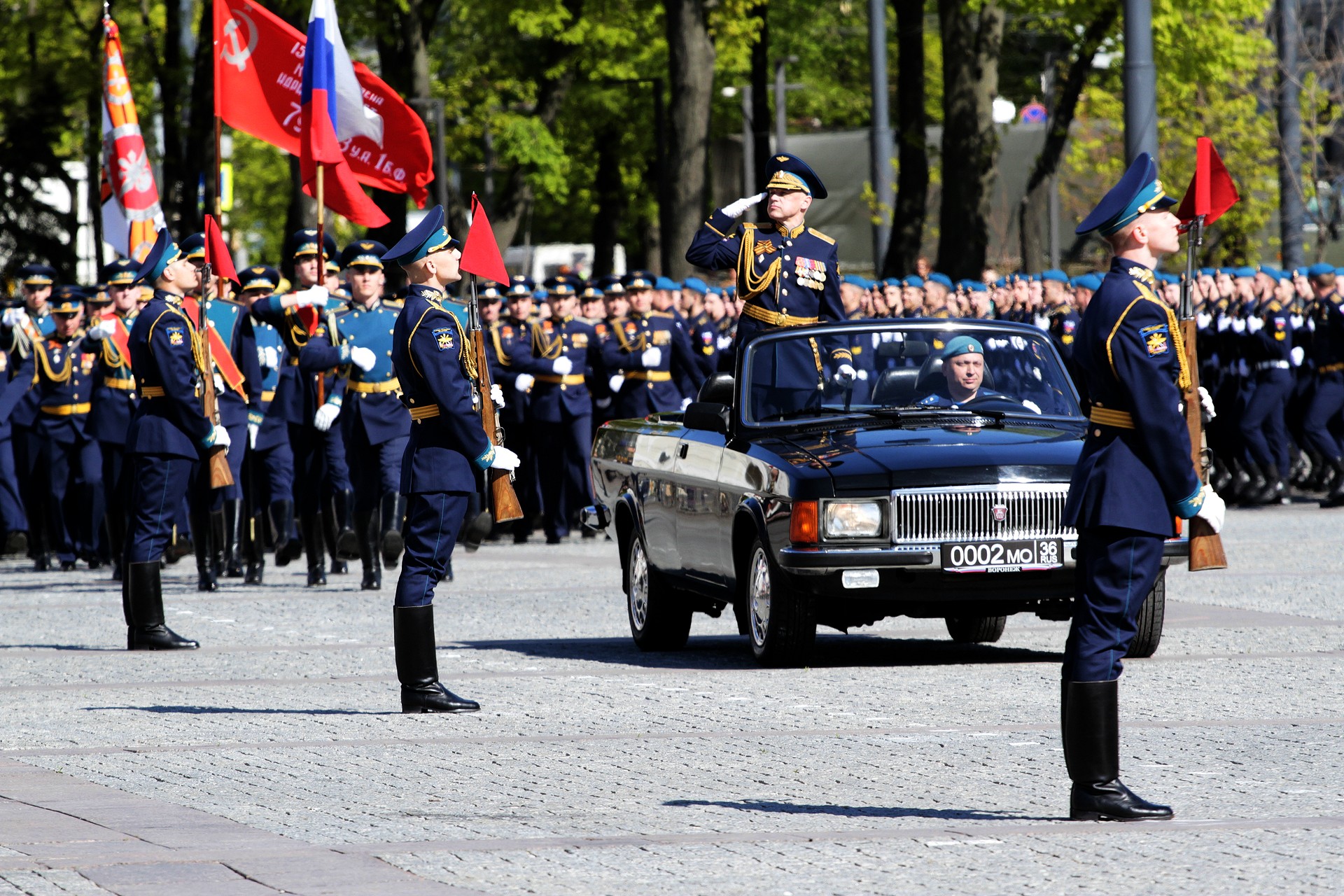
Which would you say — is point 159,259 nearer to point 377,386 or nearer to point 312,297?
point 312,297

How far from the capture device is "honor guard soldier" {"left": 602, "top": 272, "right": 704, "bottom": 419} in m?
22.0

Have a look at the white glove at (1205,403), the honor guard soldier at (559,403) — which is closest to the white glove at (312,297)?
the honor guard soldier at (559,403)

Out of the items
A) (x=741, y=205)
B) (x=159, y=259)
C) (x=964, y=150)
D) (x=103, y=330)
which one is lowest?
(x=103, y=330)

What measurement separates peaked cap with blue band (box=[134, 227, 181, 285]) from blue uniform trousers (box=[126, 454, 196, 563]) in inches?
39.1

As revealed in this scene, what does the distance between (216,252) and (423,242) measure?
471 cm

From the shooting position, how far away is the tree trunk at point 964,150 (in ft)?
97.2

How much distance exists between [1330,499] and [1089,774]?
16271mm

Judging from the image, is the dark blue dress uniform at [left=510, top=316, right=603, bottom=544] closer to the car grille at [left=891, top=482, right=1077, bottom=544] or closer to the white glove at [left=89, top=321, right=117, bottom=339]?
the white glove at [left=89, top=321, right=117, bottom=339]

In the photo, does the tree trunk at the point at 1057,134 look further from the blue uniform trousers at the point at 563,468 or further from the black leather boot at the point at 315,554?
the black leather boot at the point at 315,554

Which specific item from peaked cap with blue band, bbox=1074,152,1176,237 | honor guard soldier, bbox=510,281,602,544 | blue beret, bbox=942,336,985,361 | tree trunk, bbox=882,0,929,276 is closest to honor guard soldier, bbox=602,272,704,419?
honor guard soldier, bbox=510,281,602,544

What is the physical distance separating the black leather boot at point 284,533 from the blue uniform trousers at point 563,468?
294 cm

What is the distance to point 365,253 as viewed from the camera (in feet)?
54.7

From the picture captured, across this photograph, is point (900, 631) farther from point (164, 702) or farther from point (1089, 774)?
point (1089, 774)

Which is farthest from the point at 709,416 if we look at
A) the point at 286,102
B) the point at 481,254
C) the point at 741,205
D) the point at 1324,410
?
the point at 1324,410
